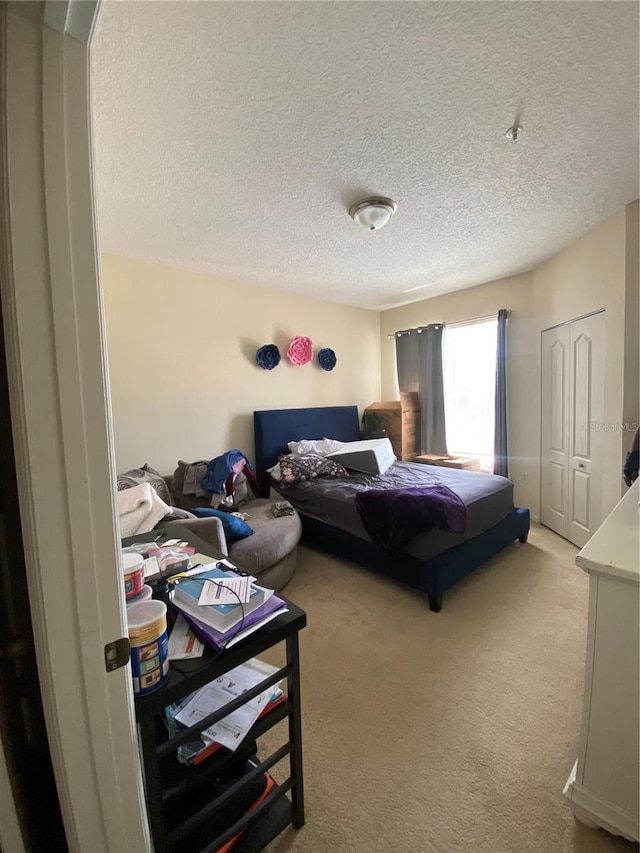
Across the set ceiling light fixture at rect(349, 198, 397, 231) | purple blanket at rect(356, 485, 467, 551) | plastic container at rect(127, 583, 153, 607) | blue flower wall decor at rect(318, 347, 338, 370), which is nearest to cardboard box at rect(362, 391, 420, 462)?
blue flower wall decor at rect(318, 347, 338, 370)

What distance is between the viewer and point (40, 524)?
605mm

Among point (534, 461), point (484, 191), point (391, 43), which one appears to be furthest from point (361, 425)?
point (391, 43)

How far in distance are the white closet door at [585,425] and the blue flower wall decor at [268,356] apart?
290cm

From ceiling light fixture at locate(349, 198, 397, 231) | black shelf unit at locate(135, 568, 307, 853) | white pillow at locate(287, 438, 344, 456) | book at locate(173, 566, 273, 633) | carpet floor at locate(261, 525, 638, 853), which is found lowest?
carpet floor at locate(261, 525, 638, 853)

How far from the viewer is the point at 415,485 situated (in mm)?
3252

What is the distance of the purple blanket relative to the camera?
7.91 ft

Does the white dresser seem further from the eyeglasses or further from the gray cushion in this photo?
the gray cushion

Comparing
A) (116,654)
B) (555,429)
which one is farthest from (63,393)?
(555,429)

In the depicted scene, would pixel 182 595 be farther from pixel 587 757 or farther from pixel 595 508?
pixel 595 508

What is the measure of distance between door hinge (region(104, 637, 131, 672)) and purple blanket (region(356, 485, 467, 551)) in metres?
2.00

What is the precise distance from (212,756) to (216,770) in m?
0.06

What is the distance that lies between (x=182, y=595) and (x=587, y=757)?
1432 millimetres

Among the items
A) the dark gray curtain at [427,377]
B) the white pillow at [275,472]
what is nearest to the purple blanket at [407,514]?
the white pillow at [275,472]

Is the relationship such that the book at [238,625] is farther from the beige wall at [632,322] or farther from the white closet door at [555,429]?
the white closet door at [555,429]
